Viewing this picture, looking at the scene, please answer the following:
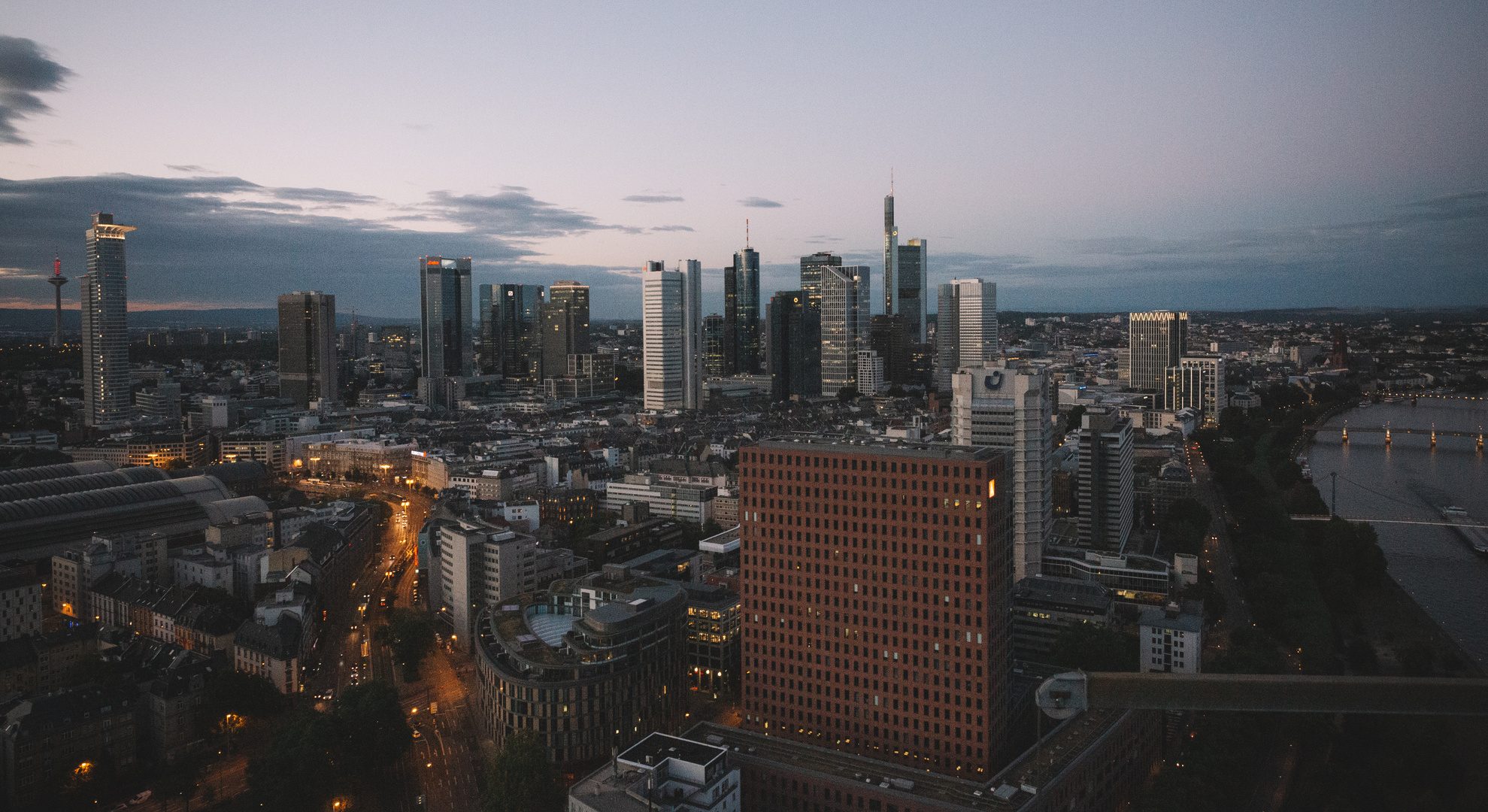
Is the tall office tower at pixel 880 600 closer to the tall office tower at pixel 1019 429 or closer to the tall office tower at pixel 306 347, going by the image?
the tall office tower at pixel 1019 429

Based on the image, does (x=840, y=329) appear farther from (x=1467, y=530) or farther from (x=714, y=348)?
(x=1467, y=530)

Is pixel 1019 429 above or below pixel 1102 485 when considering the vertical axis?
above

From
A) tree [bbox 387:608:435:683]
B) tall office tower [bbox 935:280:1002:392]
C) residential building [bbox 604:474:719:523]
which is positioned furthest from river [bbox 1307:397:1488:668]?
tall office tower [bbox 935:280:1002:392]

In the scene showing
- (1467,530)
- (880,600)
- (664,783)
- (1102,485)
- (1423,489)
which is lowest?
(664,783)

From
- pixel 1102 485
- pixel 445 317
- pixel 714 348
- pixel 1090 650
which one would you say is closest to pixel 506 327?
pixel 445 317

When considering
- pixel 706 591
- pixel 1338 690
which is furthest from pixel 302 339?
pixel 1338 690

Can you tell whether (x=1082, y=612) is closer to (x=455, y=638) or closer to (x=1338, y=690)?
(x=1338, y=690)

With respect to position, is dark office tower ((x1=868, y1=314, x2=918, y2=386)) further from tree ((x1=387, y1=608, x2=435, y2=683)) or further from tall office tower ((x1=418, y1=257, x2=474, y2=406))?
tree ((x1=387, y1=608, x2=435, y2=683))
